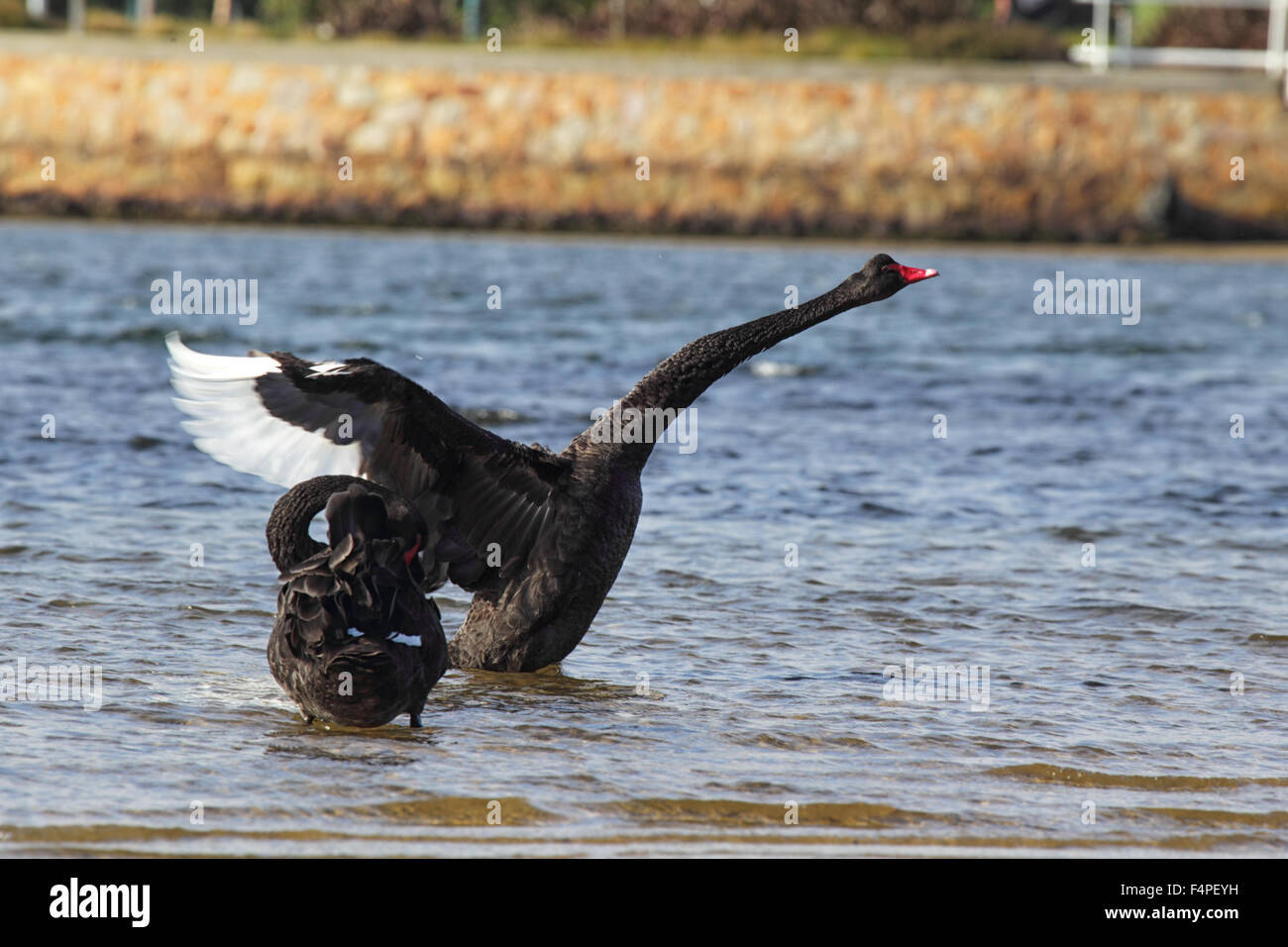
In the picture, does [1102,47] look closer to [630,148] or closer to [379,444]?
[630,148]

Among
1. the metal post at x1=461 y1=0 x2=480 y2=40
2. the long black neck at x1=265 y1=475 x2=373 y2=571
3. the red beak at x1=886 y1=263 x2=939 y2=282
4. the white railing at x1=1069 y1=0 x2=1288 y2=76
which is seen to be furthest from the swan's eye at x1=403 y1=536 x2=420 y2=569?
the metal post at x1=461 y1=0 x2=480 y2=40

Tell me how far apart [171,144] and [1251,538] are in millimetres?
25614

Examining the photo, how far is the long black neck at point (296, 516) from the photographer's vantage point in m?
5.76

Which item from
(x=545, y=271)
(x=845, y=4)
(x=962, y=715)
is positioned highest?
(x=845, y=4)

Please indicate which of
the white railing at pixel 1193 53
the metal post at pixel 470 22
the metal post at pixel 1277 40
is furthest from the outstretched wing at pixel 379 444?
the metal post at pixel 470 22

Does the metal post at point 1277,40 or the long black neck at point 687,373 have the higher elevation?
the metal post at point 1277,40

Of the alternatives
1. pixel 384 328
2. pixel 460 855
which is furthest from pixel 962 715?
pixel 384 328

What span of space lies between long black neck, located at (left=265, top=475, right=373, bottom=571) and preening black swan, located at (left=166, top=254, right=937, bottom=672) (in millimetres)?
393

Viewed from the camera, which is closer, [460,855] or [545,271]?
[460,855]

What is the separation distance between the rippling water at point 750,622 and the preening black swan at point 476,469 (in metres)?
0.30

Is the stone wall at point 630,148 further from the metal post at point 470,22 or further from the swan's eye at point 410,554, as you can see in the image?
the swan's eye at point 410,554

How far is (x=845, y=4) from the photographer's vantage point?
1330 inches

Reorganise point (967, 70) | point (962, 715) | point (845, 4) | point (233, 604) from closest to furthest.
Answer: point (962, 715), point (233, 604), point (967, 70), point (845, 4)

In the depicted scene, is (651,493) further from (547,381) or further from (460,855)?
(460,855)
